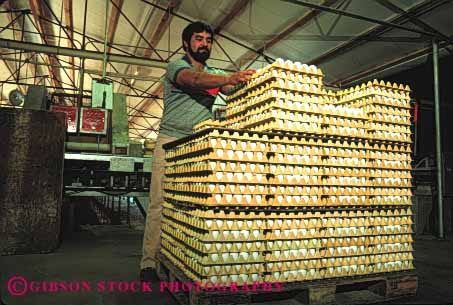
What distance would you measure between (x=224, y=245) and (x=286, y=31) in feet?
29.3

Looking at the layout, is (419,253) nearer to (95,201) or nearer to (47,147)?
(47,147)

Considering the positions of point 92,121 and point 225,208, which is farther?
point 92,121

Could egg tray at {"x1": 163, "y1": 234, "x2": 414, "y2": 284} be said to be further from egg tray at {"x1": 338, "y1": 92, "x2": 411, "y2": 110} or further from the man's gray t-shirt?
egg tray at {"x1": 338, "y1": 92, "x2": 411, "y2": 110}

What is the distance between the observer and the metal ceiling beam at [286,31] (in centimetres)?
934

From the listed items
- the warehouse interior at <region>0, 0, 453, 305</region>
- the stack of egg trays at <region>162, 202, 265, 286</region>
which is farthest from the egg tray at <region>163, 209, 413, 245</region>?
the warehouse interior at <region>0, 0, 453, 305</region>

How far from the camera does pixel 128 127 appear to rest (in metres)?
9.91

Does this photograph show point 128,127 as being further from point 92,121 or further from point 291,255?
point 291,255

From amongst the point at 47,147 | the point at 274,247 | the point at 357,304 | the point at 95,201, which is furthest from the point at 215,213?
the point at 95,201

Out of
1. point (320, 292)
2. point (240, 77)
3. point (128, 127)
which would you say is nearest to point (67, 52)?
point (128, 127)

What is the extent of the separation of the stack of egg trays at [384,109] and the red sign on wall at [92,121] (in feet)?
19.5

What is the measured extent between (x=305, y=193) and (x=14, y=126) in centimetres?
439

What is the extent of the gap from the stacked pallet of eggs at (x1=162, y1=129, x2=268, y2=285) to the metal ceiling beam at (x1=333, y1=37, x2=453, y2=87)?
339 inches

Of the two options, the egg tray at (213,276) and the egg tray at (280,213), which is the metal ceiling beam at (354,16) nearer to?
the egg tray at (280,213)

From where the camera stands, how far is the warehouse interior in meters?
4.33
